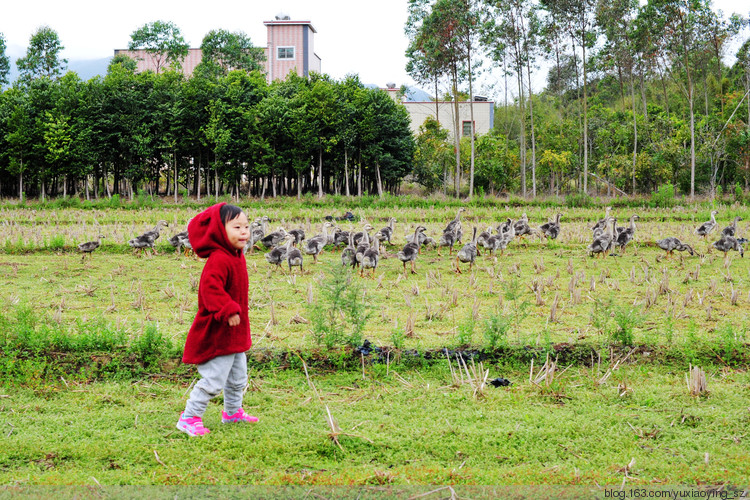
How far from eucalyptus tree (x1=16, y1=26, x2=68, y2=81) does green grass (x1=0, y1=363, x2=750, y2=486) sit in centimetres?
5590

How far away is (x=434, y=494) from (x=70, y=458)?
2942 millimetres

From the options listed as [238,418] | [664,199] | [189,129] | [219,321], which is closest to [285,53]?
[189,129]

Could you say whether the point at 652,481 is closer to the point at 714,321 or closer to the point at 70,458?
the point at 70,458

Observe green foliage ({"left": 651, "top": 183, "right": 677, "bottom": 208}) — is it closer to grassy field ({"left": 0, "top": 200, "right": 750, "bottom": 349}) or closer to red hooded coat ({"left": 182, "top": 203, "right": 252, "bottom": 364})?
grassy field ({"left": 0, "top": 200, "right": 750, "bottom": 349})

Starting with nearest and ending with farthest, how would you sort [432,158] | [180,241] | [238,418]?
[238,418] < [180,241] < [432,158]

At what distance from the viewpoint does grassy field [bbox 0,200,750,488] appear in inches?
187

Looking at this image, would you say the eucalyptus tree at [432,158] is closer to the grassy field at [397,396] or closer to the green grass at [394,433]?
the grassy field at [397,396]

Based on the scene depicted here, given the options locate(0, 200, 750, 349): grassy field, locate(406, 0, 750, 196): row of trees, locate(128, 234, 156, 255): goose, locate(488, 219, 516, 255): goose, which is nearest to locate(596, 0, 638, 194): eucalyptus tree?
locate(406, 0, 750, 196): row of trees

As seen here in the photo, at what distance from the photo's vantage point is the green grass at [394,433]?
4613 mm

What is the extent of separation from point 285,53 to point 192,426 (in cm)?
6513

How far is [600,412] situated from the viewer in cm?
577

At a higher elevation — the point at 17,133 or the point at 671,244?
the point at 17,133

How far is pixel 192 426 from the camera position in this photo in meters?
5.33

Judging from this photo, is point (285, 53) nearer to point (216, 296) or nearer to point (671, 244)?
point (671, 244)
